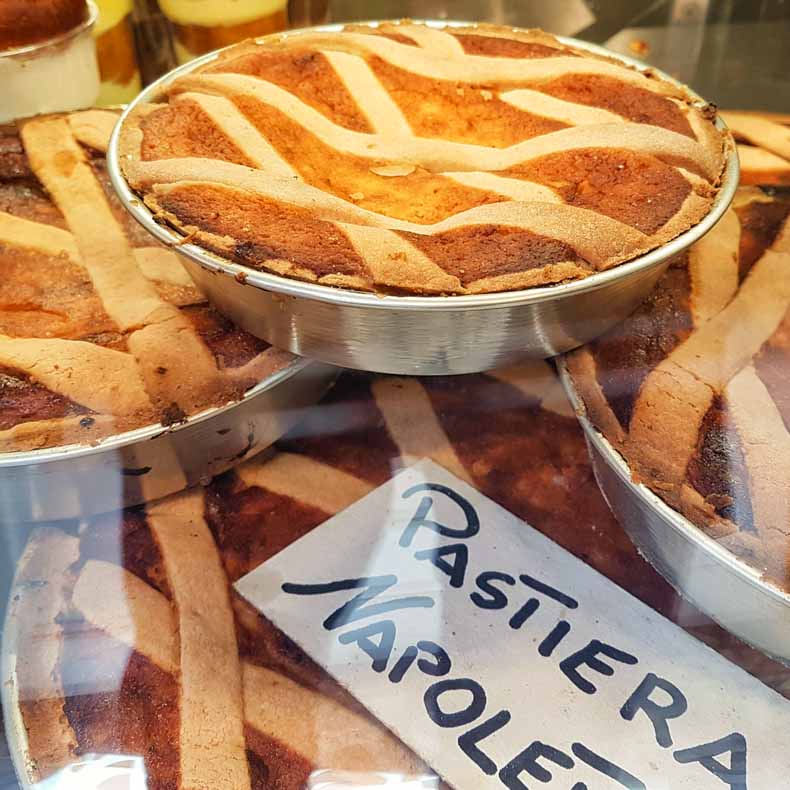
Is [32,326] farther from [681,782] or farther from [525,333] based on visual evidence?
[681,782]

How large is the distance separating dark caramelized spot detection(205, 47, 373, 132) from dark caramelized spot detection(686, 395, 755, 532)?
70cm

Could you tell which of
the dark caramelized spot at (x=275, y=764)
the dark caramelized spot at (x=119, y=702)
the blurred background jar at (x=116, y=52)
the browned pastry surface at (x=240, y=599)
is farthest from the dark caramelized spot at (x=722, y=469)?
the blurred background jar at (x=116, y=52)

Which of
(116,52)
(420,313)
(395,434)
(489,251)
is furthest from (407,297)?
(116,52)

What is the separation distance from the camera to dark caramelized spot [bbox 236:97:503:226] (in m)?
1.12

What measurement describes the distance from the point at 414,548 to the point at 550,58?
888mm

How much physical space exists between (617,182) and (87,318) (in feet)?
2.58

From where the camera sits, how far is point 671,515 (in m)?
0.91

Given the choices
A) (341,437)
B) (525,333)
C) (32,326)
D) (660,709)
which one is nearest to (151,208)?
(32,326)

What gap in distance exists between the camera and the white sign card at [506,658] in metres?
0.81

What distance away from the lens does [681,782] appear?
0.79 m

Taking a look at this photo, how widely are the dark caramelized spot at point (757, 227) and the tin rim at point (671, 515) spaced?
394 millimetres

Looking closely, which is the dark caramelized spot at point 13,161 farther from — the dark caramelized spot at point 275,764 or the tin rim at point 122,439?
the dark caramelized spot at point 275,764

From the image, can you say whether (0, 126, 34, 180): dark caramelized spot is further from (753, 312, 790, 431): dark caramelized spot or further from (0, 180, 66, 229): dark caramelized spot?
(753, 312, 790, 431): dark caramelized spot

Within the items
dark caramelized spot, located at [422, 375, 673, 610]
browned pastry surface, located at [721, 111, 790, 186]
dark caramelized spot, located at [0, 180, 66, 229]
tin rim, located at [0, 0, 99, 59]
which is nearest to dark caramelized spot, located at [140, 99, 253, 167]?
dark caramelized spot, located at [0, 180, 66, 229]
